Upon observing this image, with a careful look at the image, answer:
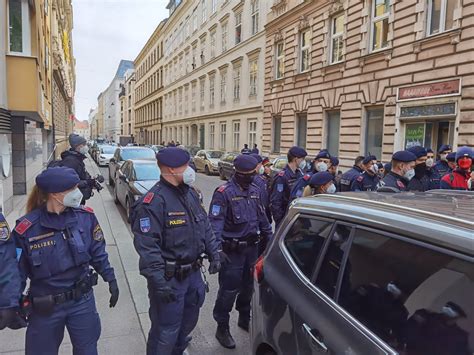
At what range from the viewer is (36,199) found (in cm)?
252

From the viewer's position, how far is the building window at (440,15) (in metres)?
11.9

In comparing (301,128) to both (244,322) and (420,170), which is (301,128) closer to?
(420,170)

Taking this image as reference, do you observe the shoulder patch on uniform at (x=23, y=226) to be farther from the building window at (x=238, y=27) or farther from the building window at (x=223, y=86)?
the building window at (x=223, y=86)

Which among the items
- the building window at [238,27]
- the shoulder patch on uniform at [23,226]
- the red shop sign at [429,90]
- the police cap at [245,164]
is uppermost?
the building window at [238,27]

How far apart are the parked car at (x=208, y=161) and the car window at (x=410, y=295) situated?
1871 centimetres

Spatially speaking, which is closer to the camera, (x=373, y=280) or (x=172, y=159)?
(x=373, y=280)

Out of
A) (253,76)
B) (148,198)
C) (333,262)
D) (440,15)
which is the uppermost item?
(253,76)

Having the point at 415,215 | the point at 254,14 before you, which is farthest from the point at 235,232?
the point at 254,14

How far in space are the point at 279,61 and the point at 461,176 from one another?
18.3m

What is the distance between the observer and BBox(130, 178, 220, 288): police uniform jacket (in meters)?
2.65

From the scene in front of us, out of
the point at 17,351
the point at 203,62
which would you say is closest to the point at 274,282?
the point at 17,351

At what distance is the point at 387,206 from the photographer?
1.83m

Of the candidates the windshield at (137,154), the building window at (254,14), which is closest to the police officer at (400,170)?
the windshield at (137,154)

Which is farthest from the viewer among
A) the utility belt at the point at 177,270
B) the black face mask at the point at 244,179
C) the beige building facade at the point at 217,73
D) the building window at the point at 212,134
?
the building window at the point at 212,134
